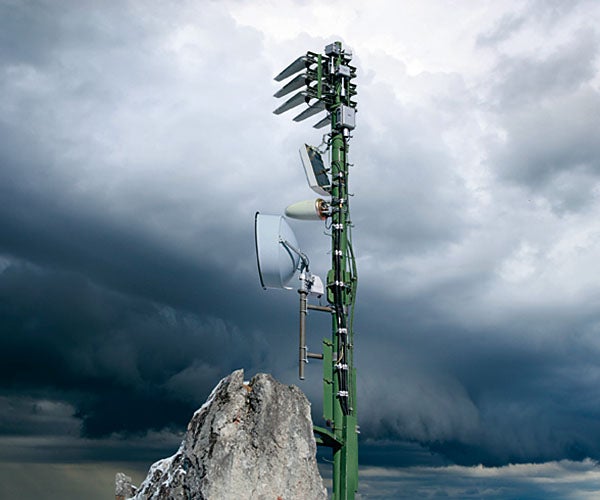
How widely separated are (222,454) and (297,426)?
1979mm

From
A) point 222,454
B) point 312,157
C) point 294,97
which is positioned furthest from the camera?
point 294,97

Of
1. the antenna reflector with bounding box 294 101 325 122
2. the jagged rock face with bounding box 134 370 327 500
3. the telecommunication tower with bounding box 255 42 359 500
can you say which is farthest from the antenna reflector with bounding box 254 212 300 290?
the antenna reflector with bounding box 294 101 325 122

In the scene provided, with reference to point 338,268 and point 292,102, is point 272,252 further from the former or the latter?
point 292,102

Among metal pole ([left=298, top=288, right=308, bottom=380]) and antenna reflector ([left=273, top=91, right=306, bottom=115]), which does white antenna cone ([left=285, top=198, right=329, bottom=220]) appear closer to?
metal pole ([left=298, top=288, right=308, bottom=380])

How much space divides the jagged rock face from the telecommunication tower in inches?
126

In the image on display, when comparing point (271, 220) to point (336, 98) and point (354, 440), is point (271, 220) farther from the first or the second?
point (354, 440)

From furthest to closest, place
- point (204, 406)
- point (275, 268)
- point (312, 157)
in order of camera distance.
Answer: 1. point (312, 157)
2. point (275, 268)
3. point (204, 406)

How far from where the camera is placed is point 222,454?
18.3 metres

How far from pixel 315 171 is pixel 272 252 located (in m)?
3.40

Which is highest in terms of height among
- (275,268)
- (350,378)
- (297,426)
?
(275,268)

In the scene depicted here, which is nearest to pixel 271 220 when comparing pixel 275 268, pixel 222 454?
pixel 275 268

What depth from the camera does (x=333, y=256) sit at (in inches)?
968

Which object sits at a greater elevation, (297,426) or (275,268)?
(275,268)

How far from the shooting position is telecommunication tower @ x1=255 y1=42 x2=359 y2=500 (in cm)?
2330
